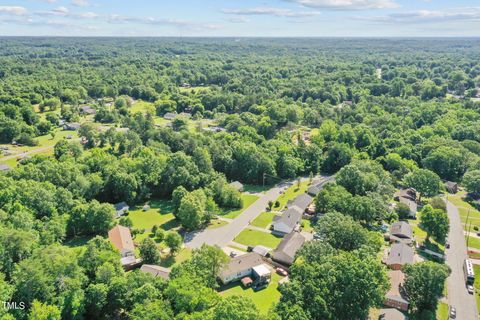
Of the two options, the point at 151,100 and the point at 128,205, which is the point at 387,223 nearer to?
the point at 128,205

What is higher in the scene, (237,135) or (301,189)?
(237,135)

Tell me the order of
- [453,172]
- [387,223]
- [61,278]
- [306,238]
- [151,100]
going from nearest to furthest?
1. [61,278]
2. [306,238]
3. [387,223]
4. [453,172]
5. [151,100]

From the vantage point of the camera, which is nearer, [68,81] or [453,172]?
[453,172]

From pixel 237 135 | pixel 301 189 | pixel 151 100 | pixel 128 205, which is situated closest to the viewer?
pixel 128 205

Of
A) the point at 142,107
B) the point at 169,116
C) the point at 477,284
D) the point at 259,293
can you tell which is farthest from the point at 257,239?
the point at 142,107

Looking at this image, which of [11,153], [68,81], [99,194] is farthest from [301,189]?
[68,81]

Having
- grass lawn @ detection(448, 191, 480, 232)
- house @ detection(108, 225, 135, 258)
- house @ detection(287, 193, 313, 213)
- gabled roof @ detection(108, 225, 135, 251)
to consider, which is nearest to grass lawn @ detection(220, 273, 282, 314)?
house @ detection(108, 225, 135, 258)

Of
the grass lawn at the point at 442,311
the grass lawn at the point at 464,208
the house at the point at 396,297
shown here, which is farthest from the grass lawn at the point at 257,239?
the grass lawn at the point at 464,208
